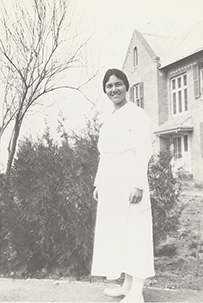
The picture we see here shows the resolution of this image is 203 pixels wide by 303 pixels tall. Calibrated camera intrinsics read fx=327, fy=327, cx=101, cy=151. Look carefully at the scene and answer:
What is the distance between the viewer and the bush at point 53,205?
3.62m

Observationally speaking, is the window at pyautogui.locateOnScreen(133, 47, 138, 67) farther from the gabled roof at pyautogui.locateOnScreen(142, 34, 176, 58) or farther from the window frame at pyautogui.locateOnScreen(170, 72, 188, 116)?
the window frame at pyautogui.locateOnScreen(170, 72, 188, 116)

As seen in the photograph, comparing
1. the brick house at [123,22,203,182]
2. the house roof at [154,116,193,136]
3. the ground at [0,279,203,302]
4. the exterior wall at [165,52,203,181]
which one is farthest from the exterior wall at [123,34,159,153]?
the ground at [0,279,203,302]

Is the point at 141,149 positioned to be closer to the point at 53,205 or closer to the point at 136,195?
the point at 136,195

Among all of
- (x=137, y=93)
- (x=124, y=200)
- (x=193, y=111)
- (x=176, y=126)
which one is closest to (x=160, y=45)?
(x=137, y=93)

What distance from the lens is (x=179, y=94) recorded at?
42.1 ft

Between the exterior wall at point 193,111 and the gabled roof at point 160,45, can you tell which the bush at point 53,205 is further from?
the gabled roof at point 160,45

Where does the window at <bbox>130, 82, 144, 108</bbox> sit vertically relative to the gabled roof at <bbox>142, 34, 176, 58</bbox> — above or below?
below

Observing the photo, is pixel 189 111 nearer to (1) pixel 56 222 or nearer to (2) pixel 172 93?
(2) pixel 172 93

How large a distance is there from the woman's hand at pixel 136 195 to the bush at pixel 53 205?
1.04m

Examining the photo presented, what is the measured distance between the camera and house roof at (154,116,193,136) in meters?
11.9

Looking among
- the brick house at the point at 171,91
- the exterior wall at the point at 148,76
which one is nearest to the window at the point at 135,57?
the brick house at the point at 171,91

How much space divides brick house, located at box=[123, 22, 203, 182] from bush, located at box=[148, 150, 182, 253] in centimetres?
757

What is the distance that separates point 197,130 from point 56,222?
931 centimetres

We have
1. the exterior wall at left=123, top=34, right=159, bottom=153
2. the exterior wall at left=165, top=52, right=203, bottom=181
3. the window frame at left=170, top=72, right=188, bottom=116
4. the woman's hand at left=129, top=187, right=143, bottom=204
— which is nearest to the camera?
the woman's hand at left=129, top=187, right=143, bottom=204
